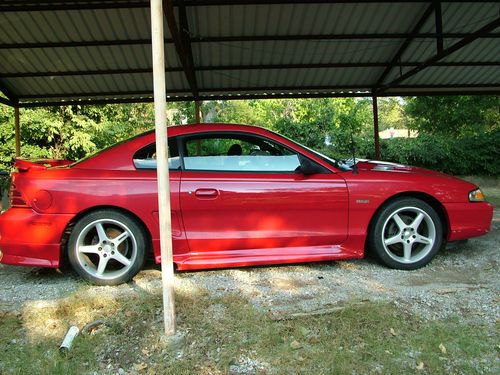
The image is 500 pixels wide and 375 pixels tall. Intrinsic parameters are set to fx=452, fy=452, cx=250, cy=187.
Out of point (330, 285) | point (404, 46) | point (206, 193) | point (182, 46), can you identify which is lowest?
point (330, 285)

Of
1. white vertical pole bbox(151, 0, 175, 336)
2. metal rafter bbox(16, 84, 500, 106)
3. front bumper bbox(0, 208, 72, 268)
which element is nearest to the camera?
white vertical pole bbox(151, 0, 175, 336)

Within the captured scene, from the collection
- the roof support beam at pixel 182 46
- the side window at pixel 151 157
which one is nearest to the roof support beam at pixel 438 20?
the roof support beam at pixel 182 46

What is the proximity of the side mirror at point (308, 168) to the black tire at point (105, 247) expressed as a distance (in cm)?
160

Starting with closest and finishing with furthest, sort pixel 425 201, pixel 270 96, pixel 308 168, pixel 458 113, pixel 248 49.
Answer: pixel 308 168 → pixel 425 201 → pixel 248 49 → pixel 270 96 → pixel 458 113

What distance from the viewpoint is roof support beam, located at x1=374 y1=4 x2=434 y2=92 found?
7062mm

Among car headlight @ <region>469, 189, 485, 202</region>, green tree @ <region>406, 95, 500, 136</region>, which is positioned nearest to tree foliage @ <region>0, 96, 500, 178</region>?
green tree @ <region>406, 95, 500, 136</region>

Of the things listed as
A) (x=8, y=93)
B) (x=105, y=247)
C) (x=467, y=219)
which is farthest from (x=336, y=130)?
(x=105, y=247)

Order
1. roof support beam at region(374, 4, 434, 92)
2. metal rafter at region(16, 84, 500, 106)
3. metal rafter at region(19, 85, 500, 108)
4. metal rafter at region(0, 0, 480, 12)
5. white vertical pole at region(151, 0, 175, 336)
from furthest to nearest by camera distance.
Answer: metal rafter at region(19, 85, 500, 108)
metal rafter at region(16, 84, 500, 106)
roof support beam at region(374, 4, 434, 92)
metal rafter at region(0, 0, 480, 12)
white vertical pole at region(151, 0, 175, 336)

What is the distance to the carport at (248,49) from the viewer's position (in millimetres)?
6750

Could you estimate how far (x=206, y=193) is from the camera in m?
4.17

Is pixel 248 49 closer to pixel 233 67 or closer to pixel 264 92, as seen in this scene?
pixel 233 67

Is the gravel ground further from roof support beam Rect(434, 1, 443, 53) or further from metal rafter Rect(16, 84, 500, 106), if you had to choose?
metal rafter Rect(16, 84, 500, 106)

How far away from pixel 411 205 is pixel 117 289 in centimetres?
289

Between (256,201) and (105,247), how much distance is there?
4.74ft
